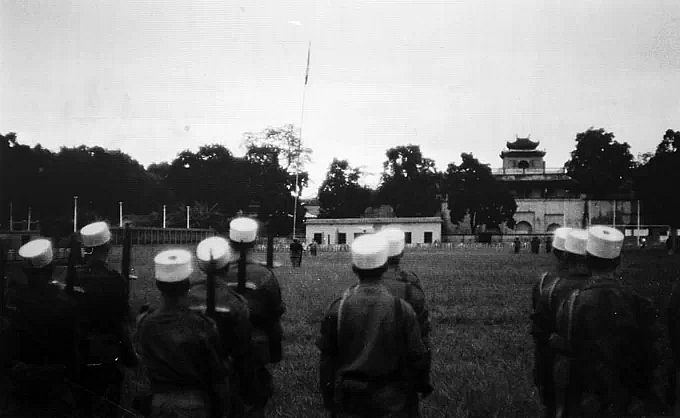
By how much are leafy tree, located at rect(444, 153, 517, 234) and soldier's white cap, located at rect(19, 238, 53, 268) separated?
8204 mm

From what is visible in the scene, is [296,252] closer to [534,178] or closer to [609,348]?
[534,178]

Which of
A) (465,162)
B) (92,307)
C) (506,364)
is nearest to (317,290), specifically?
(465,162)

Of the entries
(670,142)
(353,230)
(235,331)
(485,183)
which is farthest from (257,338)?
(485,183)

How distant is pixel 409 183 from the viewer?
48.9ft

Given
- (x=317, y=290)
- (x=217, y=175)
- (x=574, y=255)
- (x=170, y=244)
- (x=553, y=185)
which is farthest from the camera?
(x=553, y=185)

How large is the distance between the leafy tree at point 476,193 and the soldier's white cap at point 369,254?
8.05 metres

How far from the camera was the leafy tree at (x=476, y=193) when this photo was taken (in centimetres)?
1345

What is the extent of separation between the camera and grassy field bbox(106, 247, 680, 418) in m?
6.31

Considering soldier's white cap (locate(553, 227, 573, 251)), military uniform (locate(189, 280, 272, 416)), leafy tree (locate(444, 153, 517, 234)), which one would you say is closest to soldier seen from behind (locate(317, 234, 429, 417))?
military uniform (locate(189, 280, 272, 416))

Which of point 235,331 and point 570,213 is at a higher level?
point 570,213

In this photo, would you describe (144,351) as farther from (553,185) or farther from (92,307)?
(553,185)

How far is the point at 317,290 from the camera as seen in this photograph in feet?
48.8

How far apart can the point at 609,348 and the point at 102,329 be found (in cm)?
372

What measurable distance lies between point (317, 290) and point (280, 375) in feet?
24.1
